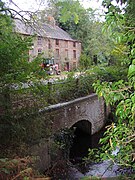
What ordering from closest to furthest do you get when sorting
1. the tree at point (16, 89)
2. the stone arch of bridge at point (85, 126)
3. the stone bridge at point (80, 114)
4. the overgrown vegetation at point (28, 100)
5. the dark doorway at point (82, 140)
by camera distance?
the overgrown vegetation at point (28, 100) < the tree at point (16, 89) < the stone bridge at point (80, 114) < the dark doorway at point (82, 140) < the stone arch of bridge at point (85, 126)

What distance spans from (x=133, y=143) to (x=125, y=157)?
1.07 feet

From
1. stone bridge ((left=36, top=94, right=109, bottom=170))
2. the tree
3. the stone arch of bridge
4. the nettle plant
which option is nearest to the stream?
the stone arch of bridge

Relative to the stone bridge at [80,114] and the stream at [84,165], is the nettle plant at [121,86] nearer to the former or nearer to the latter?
the stream at [84,165]

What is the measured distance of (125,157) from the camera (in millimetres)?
3061

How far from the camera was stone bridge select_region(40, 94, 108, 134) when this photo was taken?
671 centimetres

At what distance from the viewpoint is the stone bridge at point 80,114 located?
264 inches

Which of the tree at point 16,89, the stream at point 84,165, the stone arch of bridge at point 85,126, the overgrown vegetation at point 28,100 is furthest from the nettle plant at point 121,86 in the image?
the stone arch of bridge at point 85,126

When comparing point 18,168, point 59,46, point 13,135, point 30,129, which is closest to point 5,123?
point 13,135

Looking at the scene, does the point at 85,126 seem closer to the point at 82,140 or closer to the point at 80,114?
the point at 82,140

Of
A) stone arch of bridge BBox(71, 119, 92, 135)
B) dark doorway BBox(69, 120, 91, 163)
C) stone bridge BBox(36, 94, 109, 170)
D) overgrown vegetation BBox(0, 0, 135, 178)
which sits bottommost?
dark doorway BBox(69, 120, 91, 163)

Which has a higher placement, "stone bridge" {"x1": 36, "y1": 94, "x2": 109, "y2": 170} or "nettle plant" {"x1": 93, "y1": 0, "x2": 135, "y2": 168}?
"nettle plant" {"x1": 93, "y1": 0, "x2": 135, "y2": 168}

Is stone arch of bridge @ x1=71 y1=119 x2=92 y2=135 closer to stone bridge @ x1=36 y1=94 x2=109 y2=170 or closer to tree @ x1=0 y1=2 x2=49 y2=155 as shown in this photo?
stone bridge @ x1=36 y1=94 x2=109 y2=170

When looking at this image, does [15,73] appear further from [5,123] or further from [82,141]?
[82,141]

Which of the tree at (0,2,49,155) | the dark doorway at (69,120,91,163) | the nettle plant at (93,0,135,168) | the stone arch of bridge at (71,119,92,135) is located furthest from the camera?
the stone arch of bridge at (71,119,92,135)
